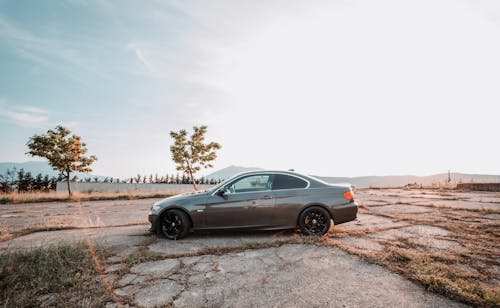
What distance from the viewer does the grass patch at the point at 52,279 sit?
2730mm

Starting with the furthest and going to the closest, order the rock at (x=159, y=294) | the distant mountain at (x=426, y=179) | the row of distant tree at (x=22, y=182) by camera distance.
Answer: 1. the row of distant tree at (x=22, y=182)
2. the distant mountain at (x=426, y=179)
3. the rock at (x=159, y=294)

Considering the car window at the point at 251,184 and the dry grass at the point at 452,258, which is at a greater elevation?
the car window at the point at 251,184

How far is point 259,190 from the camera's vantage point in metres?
5.38

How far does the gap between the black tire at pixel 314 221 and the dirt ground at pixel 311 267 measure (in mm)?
200

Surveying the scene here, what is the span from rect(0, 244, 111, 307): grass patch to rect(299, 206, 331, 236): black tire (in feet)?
11.9

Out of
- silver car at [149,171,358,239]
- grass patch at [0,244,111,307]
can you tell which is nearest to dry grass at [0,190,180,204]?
silver car at [149,171,358,239]

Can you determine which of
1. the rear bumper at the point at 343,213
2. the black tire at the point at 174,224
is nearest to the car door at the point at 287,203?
the rear bumper at the point at 343,213

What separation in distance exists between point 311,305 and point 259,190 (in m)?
2.99

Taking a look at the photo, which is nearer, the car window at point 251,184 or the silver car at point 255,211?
the silver car at point 255,211

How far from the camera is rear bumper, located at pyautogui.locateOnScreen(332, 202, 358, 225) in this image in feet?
17.3

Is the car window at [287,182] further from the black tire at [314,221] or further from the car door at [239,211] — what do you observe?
the black tire at [314,221]

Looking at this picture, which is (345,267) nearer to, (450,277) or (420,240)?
(450,277)

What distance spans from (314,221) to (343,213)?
2.08 ft

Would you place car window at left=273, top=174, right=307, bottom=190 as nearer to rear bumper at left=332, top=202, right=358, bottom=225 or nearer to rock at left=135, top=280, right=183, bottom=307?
rear bumper at left=332, top=202, right=358, bottom=225
